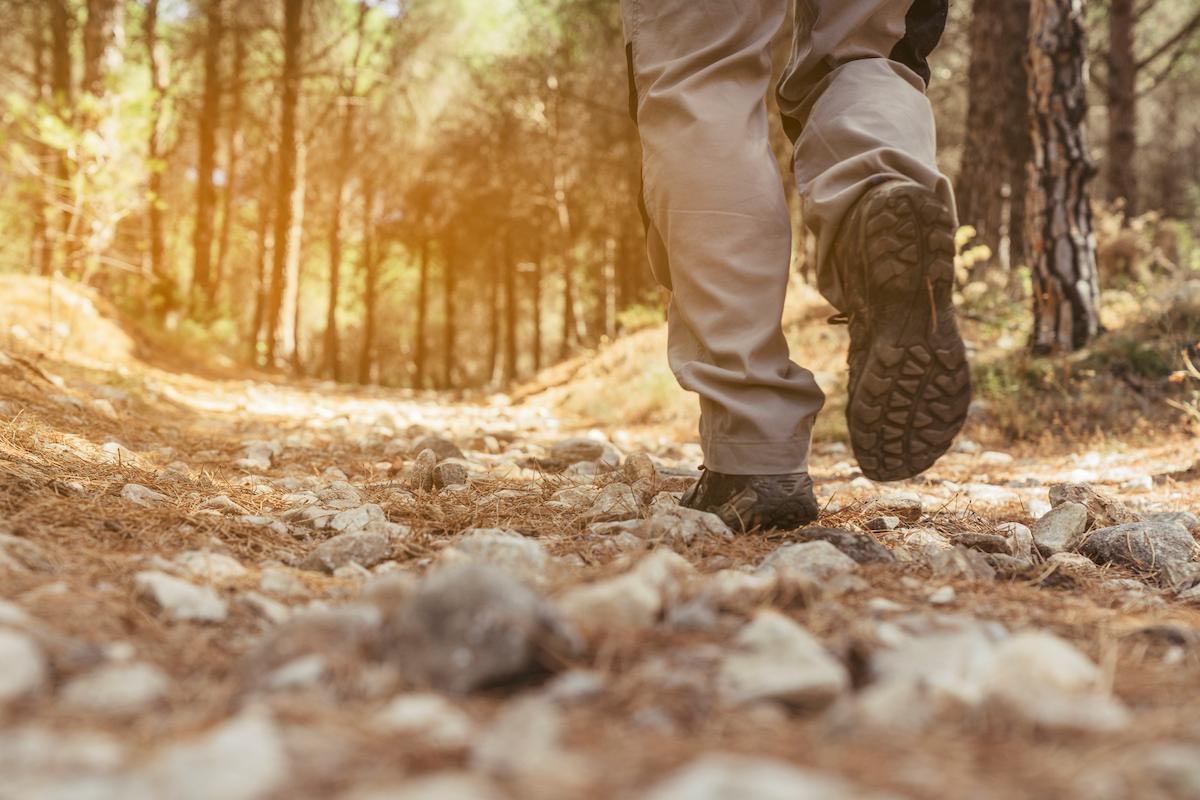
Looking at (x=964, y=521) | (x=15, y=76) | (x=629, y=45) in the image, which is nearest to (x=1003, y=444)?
(x=964, y=521)

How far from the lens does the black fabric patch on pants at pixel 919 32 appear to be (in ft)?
6.53

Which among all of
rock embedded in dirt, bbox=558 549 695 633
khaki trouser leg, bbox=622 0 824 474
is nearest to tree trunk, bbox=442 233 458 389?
khaki trouser leg, bbox=622 0 824 474

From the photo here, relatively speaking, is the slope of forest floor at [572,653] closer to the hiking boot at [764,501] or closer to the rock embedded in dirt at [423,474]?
the hiking boot at [764,501]

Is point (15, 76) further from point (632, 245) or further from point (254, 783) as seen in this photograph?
point (254, 783)

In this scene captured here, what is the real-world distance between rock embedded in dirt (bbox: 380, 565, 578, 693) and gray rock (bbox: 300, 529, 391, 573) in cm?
66

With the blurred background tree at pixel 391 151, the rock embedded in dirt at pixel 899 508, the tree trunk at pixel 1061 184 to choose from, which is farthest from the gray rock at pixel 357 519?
the blurred background tree at pixel 391 151

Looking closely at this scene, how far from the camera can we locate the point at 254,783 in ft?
2.35

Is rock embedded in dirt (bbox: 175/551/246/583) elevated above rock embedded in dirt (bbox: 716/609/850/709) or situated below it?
below

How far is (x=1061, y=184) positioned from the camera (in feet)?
16.7

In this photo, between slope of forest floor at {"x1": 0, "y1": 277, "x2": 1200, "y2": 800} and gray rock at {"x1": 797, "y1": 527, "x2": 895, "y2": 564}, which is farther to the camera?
gray rock at {"x1": 797, "y1": 527, "x2": 895, "y2": 564}

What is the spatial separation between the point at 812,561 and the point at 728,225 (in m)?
0.69

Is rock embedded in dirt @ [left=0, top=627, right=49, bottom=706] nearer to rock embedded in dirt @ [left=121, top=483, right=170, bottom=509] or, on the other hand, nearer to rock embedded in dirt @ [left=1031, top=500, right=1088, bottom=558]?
rock embedded in dirt @ [left=121, top=483, right=170, bottom=509]

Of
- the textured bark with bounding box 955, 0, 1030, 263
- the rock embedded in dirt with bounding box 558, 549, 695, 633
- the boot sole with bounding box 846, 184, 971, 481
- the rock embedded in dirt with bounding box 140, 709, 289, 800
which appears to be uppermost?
the textured bark with bounding box 955, 0, 1030, 263

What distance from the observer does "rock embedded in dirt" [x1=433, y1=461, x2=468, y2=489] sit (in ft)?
8.58
